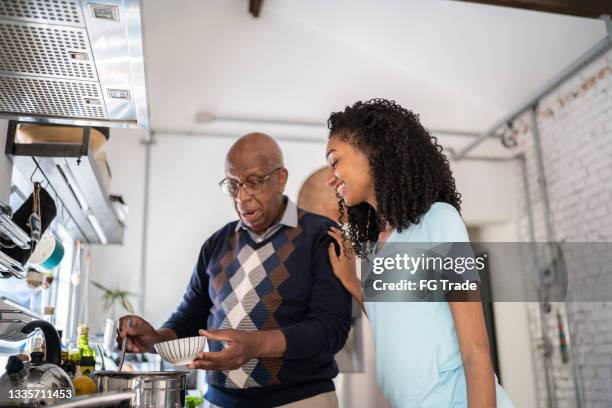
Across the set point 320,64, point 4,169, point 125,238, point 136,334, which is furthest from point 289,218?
point 320,64

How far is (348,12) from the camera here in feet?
15.1

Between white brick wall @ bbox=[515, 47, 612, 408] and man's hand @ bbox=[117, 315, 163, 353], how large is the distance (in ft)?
10.9

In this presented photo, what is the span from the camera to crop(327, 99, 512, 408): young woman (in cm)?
112

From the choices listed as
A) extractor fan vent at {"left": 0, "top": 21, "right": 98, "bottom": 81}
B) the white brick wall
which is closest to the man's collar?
extractor fan vent at {"left": 0, "top": 21, "right": 98, "bottom": 81}

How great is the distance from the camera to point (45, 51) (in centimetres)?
114

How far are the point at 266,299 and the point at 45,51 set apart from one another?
2.92 ft

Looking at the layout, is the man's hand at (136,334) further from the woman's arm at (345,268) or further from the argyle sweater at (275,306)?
the woman's arm at (345,268)

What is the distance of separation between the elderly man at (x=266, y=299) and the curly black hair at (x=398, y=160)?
36 cm

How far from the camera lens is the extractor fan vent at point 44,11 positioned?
0.98 meters

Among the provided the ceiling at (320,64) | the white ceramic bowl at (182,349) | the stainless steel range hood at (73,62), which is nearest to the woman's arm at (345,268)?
the white ceramic bowl at (182,349)

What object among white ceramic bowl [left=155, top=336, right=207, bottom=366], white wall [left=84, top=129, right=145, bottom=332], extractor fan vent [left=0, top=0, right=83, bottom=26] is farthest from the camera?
white wall [left=84, top=129, right=145, bottom=332]

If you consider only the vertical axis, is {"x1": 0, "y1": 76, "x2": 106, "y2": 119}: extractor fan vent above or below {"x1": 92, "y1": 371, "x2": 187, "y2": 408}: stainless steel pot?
above

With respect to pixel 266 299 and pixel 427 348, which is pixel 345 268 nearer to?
pixel 266 299

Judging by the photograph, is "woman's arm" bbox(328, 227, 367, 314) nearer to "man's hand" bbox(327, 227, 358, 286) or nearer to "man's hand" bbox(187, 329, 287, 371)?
"man's hand" bbox(327, 227, 358, 286)
